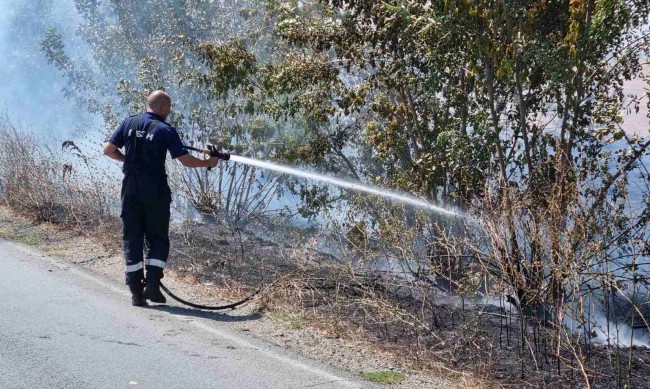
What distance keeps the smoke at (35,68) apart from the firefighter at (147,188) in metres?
29.0

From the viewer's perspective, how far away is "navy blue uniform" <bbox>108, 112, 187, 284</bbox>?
7109 millimetres

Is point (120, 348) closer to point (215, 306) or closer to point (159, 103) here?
point (215, 306)

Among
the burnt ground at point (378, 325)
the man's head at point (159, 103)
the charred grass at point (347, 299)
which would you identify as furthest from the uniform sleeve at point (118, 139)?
the charred grass at point (347, 299)

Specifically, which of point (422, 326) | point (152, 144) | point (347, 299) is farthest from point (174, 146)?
point (422, 326)

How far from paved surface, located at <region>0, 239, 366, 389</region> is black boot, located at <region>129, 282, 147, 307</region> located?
0.08m

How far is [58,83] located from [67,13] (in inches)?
198

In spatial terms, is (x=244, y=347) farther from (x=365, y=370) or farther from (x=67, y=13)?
(x=67, y=13)

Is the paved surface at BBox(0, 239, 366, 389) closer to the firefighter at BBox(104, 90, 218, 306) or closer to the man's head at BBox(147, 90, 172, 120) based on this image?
the firefighter at BBox(104, 90, 218, 306)

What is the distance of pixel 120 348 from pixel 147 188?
6.00 feet

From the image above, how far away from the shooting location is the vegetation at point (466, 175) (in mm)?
5836

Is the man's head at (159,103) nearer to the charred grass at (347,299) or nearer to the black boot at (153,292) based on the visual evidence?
the black boot at (153,292)

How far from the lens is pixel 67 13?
122 feet

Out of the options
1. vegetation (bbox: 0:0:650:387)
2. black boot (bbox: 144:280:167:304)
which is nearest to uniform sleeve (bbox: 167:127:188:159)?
black boot (bbox: 144:280:167:304)

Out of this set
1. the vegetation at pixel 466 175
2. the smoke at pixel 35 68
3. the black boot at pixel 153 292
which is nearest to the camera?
the vegetation at pixel 466 175
